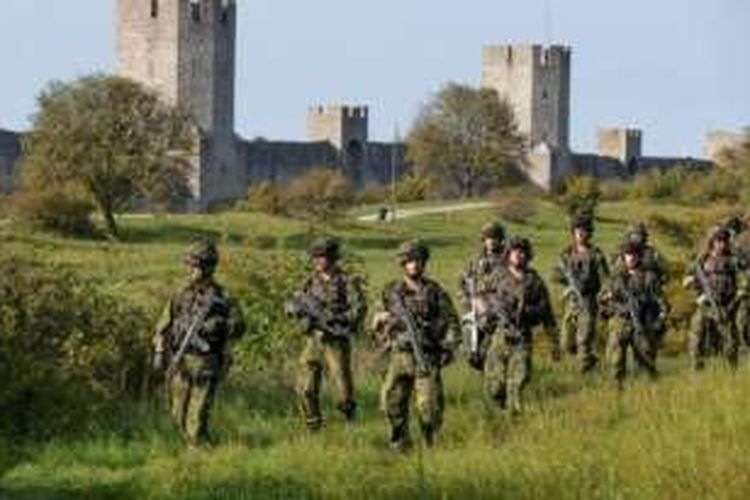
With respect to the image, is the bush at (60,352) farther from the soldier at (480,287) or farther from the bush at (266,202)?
the bush at (266,202)

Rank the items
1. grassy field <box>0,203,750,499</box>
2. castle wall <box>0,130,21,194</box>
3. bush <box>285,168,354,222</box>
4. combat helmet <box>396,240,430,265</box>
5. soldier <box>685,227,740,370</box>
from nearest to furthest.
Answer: grassy field <box>0,203,750,499</box>, combat helmet <box>396,240,430,265</box>, soldier <box>685,227,740,370</box>, bush <box>285,168,354,222</box>, castle wall <box>0,130,21,194</box>

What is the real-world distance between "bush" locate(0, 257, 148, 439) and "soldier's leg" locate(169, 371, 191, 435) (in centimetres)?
146

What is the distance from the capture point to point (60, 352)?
2086 centimetres

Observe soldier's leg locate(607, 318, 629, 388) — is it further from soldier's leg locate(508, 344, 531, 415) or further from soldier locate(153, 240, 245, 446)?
soldier locate(153, 240, 245, 446)

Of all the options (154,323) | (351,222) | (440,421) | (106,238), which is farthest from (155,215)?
(440,421)

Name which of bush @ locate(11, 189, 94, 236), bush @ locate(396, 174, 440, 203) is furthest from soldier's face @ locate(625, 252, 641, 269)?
bush @ locate(396, 174, 440, 203)

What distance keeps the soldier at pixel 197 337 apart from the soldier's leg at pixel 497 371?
2273mm

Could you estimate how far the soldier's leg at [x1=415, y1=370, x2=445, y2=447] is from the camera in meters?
17.2

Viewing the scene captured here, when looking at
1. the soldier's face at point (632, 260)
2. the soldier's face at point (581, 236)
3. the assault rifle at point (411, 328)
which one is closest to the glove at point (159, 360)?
the assault rifle at point (411, 328)

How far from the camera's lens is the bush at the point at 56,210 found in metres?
59.2

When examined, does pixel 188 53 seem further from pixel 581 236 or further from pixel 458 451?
pixel 458 451

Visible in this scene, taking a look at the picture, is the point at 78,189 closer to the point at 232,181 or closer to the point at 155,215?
the point at 155,215

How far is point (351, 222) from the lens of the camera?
69188 mm

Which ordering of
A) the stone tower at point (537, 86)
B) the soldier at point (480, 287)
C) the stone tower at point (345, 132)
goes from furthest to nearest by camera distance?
the stone tower at point (537, 86) < the stone tower at point (345, 132) < the soldier at point (480, 287)
